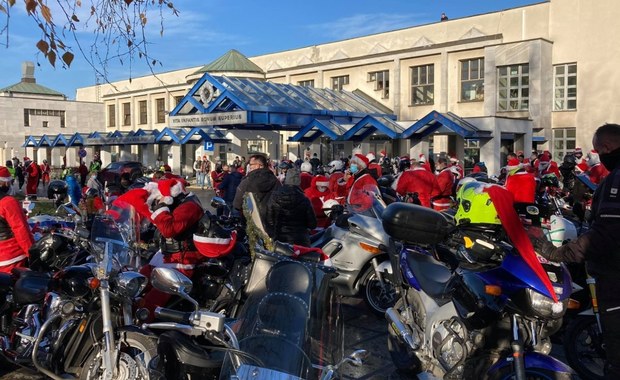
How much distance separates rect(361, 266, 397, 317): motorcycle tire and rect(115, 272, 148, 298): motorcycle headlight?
141 inches

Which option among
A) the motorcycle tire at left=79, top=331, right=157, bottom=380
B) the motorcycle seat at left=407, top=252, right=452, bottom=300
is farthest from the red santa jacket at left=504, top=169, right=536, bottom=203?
the motorcycle tire at left=79, top=331, right=157, bottom=380

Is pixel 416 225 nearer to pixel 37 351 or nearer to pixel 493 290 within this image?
pixel 493 290

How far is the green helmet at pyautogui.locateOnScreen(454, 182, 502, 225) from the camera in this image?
4.41m

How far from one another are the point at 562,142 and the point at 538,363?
29.0 m

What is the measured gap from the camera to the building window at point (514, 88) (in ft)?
99.7

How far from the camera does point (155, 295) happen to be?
4969 millimetres

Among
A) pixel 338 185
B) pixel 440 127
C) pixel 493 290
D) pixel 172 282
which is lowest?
pixel 493 290

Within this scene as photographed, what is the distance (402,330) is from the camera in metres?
4.69

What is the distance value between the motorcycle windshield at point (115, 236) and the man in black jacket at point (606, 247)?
2875 millimetres

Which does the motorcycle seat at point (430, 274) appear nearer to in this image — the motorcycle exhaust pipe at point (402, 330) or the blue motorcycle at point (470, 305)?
the blue motorcycle at point (470, 305)

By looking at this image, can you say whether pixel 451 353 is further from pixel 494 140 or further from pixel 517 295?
pixel 494 140

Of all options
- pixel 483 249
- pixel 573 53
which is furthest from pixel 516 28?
pixel 483 249

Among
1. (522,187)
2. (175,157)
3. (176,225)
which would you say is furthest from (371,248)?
(175,157)

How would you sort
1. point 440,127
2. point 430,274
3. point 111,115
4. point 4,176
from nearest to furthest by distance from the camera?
point 430,274 < point 4,176 < point 440,127 < point 111,115
